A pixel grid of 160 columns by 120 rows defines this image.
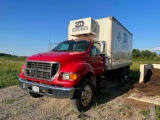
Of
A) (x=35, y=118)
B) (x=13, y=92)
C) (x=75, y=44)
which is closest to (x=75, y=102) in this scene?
(x=35, y=118)

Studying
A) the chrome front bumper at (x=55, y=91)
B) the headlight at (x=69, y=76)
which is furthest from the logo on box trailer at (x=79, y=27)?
the chrome front bumper at (x=55, y=91)

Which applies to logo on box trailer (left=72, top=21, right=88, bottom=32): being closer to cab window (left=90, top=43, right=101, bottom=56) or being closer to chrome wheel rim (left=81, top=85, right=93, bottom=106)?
cab window (left=90, top=43, right=101, bottom=56)

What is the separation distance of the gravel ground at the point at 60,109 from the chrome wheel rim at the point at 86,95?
0.95 ft

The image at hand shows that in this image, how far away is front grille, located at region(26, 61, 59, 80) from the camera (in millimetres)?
4699

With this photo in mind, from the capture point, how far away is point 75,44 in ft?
21.7

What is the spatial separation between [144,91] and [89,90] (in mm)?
3604

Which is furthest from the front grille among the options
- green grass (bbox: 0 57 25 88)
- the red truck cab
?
green grass (bbox: 0 57 25 88)

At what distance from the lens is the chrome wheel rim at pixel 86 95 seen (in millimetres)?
5051

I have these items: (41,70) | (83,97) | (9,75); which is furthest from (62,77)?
(9,75)

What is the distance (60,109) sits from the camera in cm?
525

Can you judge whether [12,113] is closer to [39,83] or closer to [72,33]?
[39,83]

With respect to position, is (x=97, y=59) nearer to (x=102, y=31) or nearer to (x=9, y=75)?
(x=102, y=31)

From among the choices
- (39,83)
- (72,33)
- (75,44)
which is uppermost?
(72,33)

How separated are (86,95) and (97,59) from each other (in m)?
1.68
